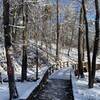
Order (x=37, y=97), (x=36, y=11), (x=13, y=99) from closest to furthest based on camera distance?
1. (x=13, y=99)
2. (x=37, y=97)
3. (x=36, y=11)

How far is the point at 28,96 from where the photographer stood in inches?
653

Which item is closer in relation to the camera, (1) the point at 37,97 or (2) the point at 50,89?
(1) the point at 37,97

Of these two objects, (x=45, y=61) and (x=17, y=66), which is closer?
(x=17, y=66)

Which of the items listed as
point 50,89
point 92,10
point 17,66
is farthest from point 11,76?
point 17,66

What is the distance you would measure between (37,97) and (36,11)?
9.21 m

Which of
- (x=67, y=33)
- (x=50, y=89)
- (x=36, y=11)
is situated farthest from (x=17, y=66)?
(x=67, y=33)

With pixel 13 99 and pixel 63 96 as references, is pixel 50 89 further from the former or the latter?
pixel 13 99

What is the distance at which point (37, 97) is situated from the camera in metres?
19.4

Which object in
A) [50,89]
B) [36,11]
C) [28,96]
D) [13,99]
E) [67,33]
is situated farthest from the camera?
[67,33]

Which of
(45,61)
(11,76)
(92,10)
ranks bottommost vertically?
(45,61)

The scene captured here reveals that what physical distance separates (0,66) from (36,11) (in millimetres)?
11492

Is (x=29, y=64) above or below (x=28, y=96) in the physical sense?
below

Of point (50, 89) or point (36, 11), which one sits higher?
point (36, 11)

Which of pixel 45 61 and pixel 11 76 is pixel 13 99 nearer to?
pixel 11 76
